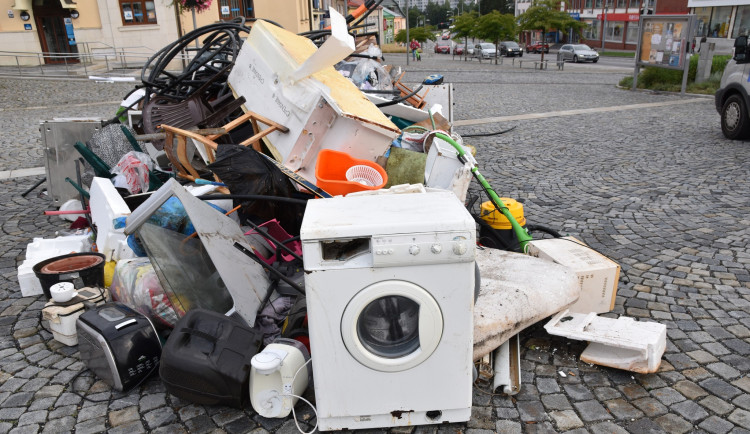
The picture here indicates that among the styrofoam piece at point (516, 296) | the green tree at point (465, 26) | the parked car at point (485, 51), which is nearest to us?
the styrofoam piece at point (516, 296)

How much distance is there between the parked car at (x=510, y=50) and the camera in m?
33.7

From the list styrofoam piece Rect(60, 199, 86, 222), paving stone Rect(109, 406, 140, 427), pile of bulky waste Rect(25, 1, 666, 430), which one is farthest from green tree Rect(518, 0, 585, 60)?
paving stone Rect(109, 406, 140, 427)

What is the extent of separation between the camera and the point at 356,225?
7.66 ft

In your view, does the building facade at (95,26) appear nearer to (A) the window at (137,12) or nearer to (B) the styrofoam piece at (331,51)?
(A) the window at (137,12)

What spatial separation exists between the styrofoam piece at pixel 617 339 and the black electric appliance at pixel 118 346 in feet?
7.52

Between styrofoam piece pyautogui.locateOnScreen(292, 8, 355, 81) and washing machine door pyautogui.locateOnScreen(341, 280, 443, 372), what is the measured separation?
2607mm

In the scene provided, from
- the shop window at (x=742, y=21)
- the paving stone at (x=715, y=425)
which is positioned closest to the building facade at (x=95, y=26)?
the paving stone at (x=715, y=425)

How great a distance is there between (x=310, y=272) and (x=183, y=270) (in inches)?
52.3

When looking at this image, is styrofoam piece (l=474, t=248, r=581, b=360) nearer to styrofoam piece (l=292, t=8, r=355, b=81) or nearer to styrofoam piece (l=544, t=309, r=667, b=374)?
styrofoam piece (l=544, t=309, r=667, b=374)

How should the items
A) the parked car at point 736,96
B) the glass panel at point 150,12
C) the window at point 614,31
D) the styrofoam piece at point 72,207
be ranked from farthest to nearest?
the window at point 614,31, the glass panel at point 150,12, the parked car at point 736,96, the styrofoam piece at point 72,207

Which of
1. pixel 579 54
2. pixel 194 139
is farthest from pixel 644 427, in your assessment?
pixel 579 54

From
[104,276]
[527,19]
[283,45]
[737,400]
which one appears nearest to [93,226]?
[104,276]

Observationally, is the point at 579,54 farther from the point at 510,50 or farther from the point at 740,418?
the point at 740,418

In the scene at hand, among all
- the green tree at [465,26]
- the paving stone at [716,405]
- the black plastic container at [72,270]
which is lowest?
the paving stone at [716,405]
